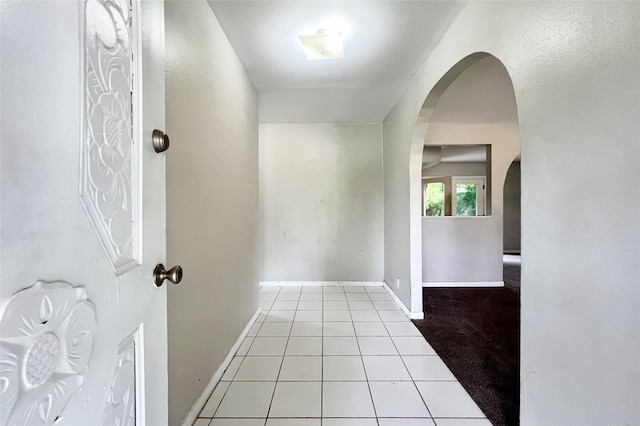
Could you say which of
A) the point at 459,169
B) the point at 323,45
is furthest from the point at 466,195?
the point at 323,45

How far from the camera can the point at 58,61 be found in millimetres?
459

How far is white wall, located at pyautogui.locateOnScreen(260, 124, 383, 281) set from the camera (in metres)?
4.07

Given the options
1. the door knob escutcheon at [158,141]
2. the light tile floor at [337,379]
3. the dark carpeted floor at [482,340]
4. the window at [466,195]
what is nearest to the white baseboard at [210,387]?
the light tile floor at [337,379]

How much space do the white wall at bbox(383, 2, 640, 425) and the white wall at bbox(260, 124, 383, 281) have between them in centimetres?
271

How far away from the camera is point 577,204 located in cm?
97

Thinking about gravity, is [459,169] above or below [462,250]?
above

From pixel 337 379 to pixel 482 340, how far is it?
142cm

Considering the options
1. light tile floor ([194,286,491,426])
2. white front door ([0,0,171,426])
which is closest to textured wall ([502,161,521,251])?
light tile floor ([194,286,491,426])

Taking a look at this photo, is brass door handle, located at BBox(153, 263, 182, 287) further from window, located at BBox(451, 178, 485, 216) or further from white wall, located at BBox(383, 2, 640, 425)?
window, located at BBox(451, 178, 485, 216)

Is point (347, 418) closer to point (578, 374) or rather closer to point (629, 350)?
point (578, 374)

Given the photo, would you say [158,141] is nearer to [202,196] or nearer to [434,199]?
[202,196]

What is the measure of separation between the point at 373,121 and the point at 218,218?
2.97 m

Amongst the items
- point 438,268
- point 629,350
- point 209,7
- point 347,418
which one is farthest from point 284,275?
point 629,350

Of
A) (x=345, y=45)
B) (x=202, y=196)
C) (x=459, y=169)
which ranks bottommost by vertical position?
(x=202, y=196)
